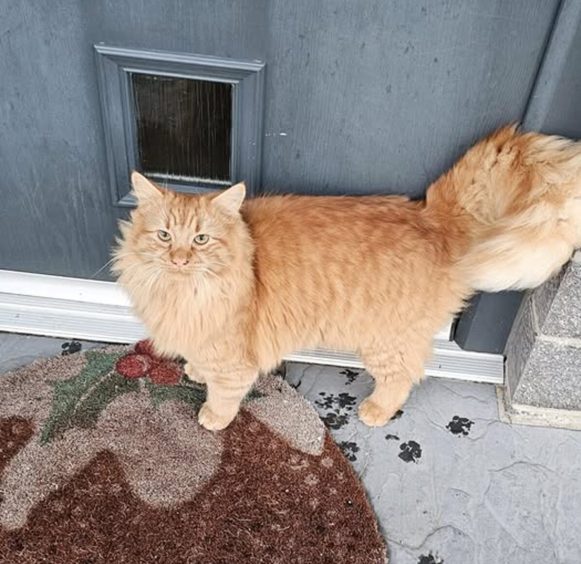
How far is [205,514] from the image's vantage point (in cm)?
157

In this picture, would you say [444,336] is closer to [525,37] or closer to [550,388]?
[550,388]

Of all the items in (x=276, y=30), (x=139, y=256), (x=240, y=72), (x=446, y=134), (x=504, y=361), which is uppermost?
(x=276, y=30)

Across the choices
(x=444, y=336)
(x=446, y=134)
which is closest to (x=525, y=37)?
(x=446, y=134)

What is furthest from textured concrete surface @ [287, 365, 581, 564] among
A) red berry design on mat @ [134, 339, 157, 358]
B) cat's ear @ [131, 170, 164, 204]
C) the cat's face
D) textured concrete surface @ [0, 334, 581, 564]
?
cat's ear @ [131, 170, 164, 204]

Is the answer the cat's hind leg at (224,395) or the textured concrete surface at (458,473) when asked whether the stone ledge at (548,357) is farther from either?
the cat's hind leg at (224,395)

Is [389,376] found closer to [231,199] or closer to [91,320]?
[231,199]

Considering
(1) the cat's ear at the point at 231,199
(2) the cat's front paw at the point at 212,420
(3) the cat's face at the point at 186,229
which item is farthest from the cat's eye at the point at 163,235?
(2) the cat's front paw at the point at 212,420

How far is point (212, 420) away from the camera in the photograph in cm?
172

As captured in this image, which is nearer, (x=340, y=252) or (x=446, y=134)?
(x=340, y=252)

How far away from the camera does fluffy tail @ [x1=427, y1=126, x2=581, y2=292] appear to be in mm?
1388

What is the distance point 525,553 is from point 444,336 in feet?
2.17

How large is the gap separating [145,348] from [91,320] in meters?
0.20

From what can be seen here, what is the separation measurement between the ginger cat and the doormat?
7.9 inches

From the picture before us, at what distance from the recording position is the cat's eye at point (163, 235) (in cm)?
140
